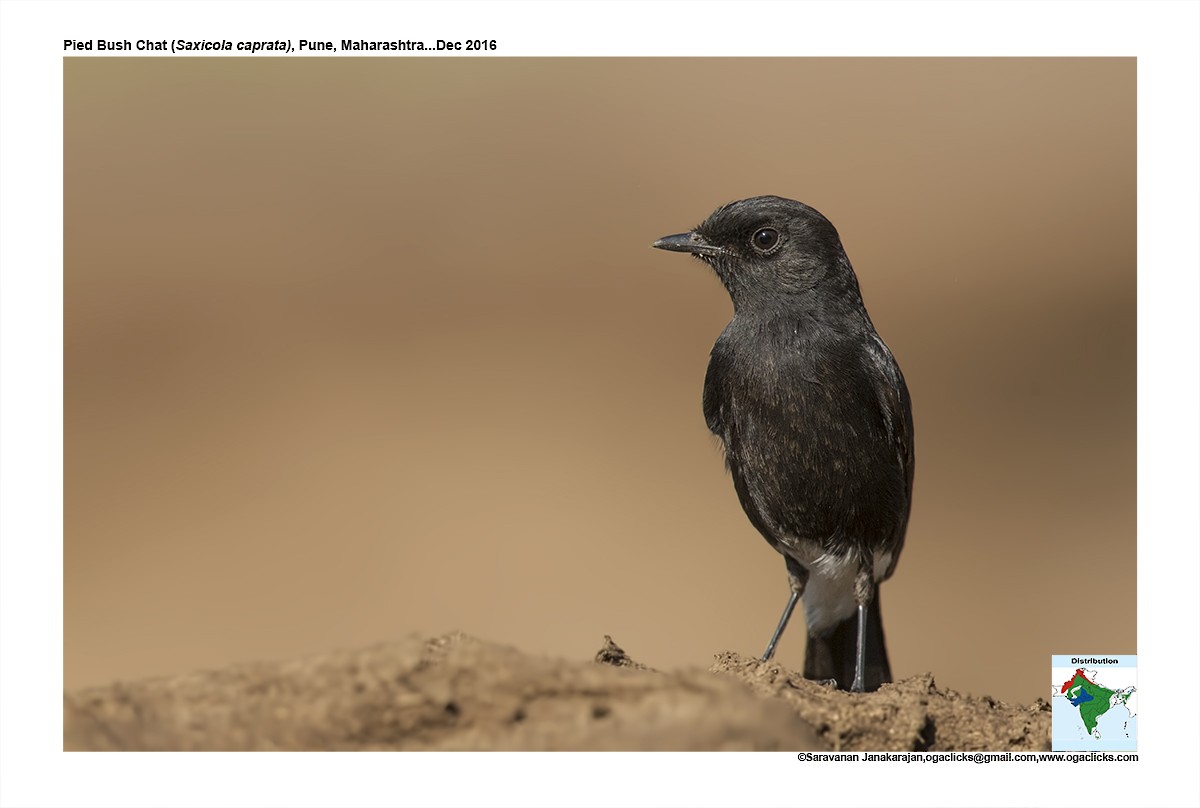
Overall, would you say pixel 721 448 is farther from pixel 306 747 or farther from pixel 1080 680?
pixel 306 747

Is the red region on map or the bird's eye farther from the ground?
the bird's eye

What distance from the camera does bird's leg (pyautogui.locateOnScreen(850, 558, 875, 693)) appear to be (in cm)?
665

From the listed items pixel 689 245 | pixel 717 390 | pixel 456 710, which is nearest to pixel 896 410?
pixel 717 390

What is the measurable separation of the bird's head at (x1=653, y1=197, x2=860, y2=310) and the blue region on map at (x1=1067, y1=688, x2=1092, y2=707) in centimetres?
257

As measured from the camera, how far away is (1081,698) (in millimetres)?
5508

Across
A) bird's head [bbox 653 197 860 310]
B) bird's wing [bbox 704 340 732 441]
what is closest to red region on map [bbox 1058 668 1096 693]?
bird's wing [bbox 704 340 732 441]

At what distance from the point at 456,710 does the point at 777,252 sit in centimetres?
345

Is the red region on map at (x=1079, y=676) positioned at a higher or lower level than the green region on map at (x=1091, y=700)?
higher

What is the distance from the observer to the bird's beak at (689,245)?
693 cm

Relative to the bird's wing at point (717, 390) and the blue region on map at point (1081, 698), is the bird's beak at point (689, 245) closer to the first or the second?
the bird's wing at point (717, 390)

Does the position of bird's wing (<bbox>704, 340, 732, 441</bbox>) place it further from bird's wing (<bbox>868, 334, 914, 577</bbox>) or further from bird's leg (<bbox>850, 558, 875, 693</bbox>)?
bird's leg (<bbox>850, 558, 875, 693</bbox>)

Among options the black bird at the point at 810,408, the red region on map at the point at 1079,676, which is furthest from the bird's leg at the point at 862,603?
the red region on map at the point at 1079,676

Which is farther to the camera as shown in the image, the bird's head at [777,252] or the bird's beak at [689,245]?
the bird's beak at [689,245]
